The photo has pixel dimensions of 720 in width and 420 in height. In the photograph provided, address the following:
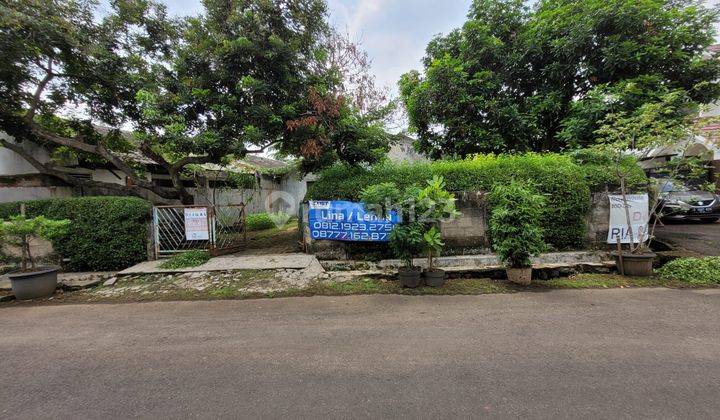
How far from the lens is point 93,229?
633cm

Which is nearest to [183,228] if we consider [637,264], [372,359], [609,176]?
[372,359]

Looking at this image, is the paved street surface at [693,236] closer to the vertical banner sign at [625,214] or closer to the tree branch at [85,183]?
the vertical banner sign at [625,214]

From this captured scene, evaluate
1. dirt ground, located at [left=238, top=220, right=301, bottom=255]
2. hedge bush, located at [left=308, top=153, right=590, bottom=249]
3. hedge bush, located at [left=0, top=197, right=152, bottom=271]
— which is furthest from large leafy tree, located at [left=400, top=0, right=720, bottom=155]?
hedge bush, located at [left=0, top=197, right=152, bottom=271]

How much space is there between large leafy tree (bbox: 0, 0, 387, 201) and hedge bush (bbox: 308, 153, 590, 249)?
799 millimetres

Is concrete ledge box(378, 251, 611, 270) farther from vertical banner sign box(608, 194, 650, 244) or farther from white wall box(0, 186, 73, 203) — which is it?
white wall box(0, 186, 73, 203)

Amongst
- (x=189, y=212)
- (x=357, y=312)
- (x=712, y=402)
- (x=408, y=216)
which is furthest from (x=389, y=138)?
(x=712, y=402)

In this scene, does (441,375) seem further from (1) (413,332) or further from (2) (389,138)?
(2) (389,138)

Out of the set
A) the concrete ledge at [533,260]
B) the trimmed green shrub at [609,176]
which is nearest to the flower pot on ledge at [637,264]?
the concrete ledge at [533,260]

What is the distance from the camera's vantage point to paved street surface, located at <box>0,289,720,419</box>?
2.19 m

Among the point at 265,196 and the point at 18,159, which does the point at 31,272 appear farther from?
the point at 265,196

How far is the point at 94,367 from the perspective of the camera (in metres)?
2.85

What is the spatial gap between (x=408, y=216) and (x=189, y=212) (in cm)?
539

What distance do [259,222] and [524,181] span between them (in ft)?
34.8

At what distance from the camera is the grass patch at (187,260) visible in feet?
20.5
